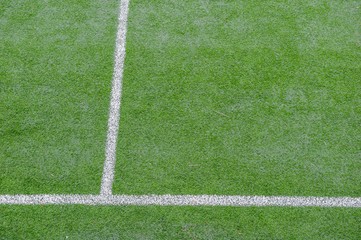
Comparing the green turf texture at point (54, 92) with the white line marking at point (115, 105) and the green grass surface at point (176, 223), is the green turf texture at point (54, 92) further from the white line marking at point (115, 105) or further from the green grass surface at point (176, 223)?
the green grass surface at point (176, 223)

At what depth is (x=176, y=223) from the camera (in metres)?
4.65

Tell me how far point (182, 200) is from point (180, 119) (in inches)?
34.2

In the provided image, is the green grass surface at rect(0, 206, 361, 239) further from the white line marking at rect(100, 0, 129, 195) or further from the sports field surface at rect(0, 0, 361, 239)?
the white line marking at rect(100, 0, 129, 195)

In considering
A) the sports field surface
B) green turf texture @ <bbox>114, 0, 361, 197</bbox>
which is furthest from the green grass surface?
green turf texture @ <bbox>114, 0, 361, 197</bbox>

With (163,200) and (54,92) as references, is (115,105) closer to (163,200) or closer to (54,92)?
(54,92)

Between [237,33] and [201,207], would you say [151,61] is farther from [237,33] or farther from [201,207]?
[201,207]

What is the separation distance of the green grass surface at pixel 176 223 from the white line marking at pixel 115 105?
0.99ft

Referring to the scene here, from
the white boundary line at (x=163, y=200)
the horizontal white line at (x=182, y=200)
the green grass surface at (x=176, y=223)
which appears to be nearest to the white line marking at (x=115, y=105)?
the white boundary line at (x=163, y=200)

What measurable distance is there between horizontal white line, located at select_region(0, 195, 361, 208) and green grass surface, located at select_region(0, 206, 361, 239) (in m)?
0.05

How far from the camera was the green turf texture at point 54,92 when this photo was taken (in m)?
4.91

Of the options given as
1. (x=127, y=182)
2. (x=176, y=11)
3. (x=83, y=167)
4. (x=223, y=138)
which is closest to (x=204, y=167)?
(x=223, y=138)

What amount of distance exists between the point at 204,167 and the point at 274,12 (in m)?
2.28

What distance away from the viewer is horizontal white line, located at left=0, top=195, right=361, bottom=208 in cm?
473

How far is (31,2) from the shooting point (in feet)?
20.6
